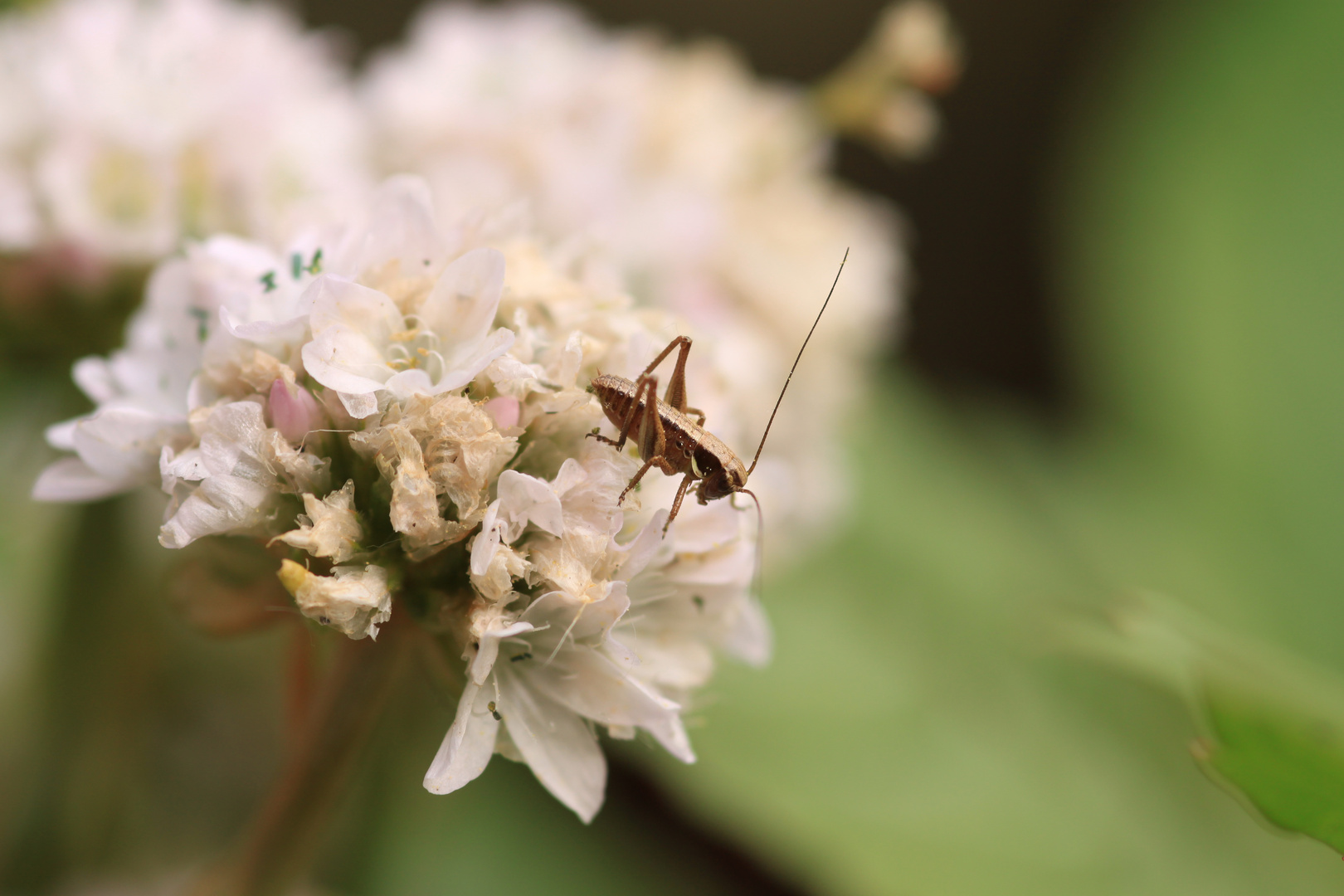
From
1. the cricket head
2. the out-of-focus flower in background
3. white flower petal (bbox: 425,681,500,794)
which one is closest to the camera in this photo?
white flower petal (bbox: 425,681,500,794)

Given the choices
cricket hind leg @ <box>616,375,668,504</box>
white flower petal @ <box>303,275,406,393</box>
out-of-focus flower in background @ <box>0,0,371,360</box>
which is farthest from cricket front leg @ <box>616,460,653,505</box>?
out-of-focus flower in background @ <box>0,0,371,360</box>

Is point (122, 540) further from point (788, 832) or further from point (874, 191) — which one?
point (874, 191)

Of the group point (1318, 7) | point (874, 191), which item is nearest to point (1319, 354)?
point (1318, 7)

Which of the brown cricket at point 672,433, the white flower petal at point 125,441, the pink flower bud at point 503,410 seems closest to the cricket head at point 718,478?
the brown cricket at point 672,433

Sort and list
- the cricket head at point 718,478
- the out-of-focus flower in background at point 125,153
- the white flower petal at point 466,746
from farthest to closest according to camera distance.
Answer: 1. the out-of-focus flower in background at point 125,153
2. the cricket head at point 718,478
3. the white flower petal at point 466,746

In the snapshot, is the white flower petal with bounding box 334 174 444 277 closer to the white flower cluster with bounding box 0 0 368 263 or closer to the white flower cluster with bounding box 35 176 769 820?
the white flower cluster with bounding box 35 176 769 820

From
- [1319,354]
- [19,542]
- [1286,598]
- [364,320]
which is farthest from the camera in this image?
[1319,354]

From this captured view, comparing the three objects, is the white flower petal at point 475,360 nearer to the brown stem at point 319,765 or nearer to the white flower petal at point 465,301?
the white flower petal at point 465,301
